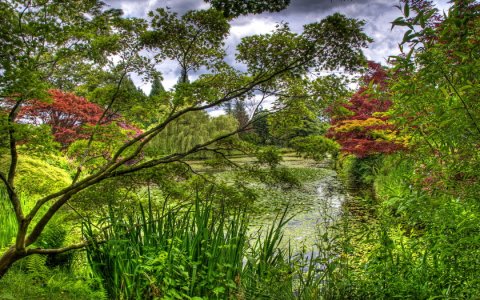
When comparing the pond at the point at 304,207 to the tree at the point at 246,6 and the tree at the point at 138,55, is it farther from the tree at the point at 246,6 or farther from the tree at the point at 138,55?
the tree at the point at 246,6

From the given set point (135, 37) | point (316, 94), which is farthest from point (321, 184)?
point (135, 37)

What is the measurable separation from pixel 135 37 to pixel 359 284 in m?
2.74

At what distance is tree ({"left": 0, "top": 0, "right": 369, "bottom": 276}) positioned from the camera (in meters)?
2.28

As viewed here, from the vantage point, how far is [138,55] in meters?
2.98

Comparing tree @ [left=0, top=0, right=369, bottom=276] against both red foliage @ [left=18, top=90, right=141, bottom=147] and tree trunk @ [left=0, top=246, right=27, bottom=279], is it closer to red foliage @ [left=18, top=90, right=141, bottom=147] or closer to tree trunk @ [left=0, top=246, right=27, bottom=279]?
tree trunk @ [left=0, top=246, right=27, bottom=279]

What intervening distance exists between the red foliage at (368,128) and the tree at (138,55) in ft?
13.1

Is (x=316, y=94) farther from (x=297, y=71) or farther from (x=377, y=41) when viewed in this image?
(x=377, y=41)

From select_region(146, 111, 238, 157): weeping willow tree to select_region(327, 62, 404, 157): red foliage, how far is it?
6.66 meters

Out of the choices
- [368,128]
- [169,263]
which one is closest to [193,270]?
[169,263]

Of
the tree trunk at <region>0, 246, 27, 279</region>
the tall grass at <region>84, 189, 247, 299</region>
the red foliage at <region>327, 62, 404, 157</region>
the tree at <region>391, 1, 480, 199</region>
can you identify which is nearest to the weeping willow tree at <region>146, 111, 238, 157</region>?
the red foliage at <region>327, 62, 404, 157</region>

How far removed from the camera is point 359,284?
7.41 feet

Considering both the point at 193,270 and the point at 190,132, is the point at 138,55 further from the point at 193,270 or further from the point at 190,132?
the point at 190,132

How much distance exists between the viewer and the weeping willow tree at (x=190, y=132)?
46.9 ft

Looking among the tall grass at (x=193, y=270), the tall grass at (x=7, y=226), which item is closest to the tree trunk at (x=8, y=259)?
the tall grass at (x=193, y=270)
